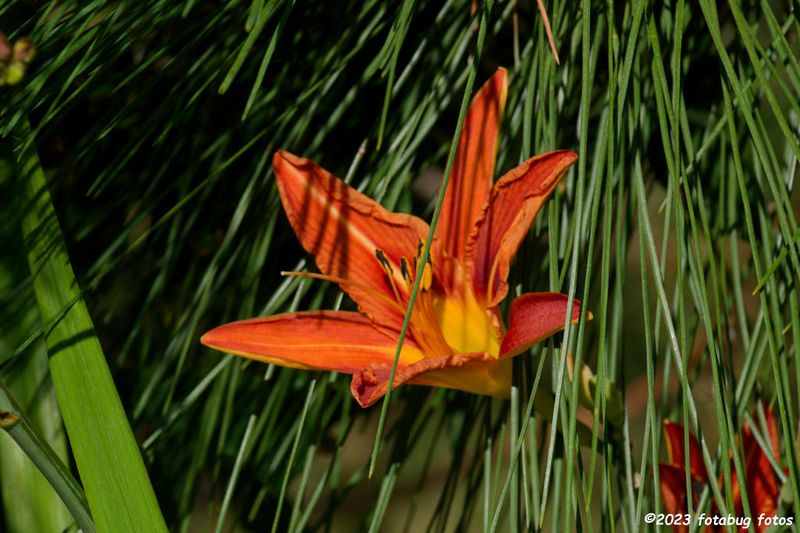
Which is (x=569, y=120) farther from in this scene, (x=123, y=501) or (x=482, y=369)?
(x=123, y=501)

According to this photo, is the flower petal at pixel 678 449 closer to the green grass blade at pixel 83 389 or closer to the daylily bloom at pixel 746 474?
the daylily bloom at pixel 746 474

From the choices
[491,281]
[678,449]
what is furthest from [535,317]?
[678,449]

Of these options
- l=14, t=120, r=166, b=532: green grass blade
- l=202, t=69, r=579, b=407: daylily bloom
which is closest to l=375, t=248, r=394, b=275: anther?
l=202, t=69, r=579, b=407: daylily bloom

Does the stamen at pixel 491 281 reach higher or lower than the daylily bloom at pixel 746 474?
higher

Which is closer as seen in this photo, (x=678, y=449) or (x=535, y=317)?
(x=535, y=317)

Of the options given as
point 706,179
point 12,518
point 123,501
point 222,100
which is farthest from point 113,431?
point 706,179

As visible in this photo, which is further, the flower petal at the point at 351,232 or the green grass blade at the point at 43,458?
the flower petal at the point at 351,232

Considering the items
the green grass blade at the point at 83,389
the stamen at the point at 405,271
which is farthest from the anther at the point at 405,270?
the green grass blade at the point at 83,389

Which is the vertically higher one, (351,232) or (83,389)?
(351,232)

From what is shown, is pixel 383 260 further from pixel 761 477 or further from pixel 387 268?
pixel 761 477
